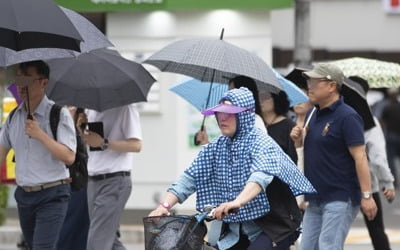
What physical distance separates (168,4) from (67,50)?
7.20 meters

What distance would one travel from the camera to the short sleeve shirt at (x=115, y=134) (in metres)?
9.06

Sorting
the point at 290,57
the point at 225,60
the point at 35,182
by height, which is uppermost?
the point at 225,60

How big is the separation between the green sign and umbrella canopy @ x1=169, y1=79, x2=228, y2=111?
4835 mm

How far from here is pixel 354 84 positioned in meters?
9.55

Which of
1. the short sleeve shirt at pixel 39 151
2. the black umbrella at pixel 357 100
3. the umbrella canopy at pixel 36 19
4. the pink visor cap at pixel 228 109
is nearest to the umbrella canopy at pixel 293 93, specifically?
the black umbrella at pixel 357 100

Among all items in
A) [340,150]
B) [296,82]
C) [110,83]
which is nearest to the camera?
[340,150]

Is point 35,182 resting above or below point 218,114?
below

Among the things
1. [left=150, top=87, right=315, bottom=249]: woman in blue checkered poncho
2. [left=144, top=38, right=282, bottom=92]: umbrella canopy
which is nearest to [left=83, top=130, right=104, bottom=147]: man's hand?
[left=144, top=38, right=282, bottom=92]: umbrella canopy

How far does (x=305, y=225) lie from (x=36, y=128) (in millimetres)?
2139

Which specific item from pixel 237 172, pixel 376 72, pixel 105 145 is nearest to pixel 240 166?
pixel 237 172

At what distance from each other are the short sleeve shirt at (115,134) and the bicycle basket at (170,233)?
9.52 feet

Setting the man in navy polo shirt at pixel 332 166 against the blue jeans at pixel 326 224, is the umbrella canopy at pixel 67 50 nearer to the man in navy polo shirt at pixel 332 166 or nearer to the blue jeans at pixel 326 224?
the man in navy polo shirt at pixel 332 166

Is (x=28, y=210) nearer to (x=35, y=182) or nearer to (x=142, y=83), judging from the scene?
(x=35, y=182)

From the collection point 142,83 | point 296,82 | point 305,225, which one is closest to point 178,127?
point 296,82
